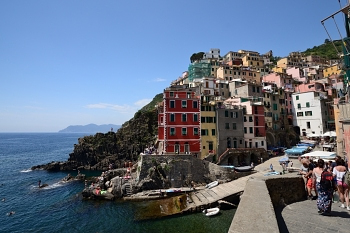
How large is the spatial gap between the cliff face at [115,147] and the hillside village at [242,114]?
17587 millimetres

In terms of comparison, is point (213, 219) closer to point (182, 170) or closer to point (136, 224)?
point (136, 224)

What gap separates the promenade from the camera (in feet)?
21.4

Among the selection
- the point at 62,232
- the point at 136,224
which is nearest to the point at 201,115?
the point at 136,224

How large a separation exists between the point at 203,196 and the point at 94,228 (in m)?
13.9

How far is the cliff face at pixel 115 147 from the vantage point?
6150 centimetres

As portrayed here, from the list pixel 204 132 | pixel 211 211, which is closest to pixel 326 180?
pixel 211 211

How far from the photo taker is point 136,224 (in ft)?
76.2

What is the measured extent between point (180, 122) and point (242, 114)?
13449 millimetres

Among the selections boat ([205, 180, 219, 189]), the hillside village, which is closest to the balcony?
the hillside village

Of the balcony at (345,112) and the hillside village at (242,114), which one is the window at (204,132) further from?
the balcony at (345,112)

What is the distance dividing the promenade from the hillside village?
67.7ft

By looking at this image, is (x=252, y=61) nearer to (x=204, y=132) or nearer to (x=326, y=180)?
(x=204, y=132)

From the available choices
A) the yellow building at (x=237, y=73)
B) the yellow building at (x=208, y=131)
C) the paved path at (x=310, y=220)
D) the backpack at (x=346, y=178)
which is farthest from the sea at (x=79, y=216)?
the yellow building at (x=237, y=73)

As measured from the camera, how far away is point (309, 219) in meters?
7.24
